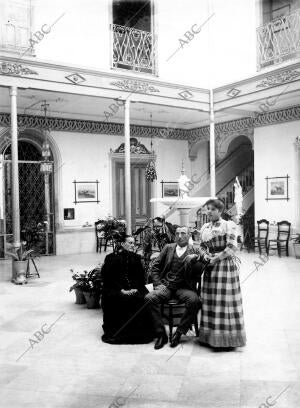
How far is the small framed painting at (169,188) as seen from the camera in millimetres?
15180

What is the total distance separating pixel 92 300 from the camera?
6.79 m

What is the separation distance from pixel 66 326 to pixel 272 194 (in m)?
8.52

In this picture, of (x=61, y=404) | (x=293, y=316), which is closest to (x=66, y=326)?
(x=61, y=404)

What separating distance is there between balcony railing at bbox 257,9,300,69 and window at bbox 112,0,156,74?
8.65ft

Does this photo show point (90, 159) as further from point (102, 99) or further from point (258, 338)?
point (258, 338)

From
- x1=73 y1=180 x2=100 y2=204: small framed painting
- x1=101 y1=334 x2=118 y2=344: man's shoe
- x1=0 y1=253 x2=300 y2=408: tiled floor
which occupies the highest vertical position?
x1=73 y1=180 x2=100 y2=204: small framed painting

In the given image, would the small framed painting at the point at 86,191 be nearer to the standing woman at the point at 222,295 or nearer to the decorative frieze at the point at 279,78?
the decorative frieze at the point at 279,78

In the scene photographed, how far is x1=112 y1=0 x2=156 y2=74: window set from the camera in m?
11.2

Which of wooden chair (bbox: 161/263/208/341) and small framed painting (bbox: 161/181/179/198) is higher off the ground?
small framed painting (bbox: 161/181/179/198)

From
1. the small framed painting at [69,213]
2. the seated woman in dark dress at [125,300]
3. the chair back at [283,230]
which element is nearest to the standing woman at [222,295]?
the seated woman in dark dress at [125,300]

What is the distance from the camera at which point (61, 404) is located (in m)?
3.64

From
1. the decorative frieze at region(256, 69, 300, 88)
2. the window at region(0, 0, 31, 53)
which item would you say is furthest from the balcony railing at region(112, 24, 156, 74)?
the decorative frieze at region(256, 69, 300, 88)

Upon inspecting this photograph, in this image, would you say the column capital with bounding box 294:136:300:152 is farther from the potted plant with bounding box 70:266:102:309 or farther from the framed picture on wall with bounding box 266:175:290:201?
the potted plant with bounding box 70:266:102:309

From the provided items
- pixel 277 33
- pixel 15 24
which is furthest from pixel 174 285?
pixel 277 33
